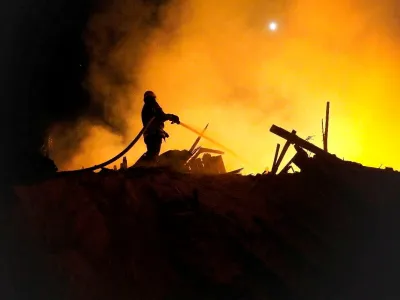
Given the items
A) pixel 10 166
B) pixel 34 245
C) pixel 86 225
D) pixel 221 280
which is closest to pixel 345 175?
pixel 221 280

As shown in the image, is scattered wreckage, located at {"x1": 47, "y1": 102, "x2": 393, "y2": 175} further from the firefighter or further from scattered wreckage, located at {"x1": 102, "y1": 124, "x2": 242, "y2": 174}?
the firefighter

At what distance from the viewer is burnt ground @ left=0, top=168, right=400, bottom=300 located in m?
5.53

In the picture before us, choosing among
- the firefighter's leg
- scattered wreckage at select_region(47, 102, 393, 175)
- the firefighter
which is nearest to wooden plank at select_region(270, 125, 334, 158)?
scattered wreckage at select_region(47, 102, 393, 175)

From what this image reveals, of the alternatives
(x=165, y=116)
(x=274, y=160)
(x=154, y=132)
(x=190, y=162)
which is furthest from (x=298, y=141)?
(x=190, y=162)

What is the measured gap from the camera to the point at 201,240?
608cm

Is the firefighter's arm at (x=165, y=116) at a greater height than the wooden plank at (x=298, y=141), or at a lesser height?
greater

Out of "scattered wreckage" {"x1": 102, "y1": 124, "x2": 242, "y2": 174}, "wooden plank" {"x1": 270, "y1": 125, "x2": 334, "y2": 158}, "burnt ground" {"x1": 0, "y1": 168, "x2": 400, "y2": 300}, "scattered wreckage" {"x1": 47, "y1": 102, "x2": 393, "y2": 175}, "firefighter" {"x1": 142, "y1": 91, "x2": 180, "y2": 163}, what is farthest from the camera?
"scattered wreckage" {"x1": 102, "y1": 124, "x2": 242, "y2": 174}

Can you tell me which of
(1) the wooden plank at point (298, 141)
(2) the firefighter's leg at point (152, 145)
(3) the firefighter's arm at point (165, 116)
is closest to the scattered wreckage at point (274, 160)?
(1) the wooden plank at point (298, 141)

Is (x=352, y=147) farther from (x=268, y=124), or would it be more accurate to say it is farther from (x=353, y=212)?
(x=353, y=212)

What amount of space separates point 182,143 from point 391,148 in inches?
315

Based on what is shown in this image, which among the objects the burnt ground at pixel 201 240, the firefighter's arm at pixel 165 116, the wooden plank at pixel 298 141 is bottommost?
the burnt ground at pixel 201 240

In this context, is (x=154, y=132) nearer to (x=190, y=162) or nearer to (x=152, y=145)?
(x=152, y=145)

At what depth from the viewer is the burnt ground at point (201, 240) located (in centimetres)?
553

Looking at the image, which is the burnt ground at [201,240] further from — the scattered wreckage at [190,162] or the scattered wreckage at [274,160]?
the scattered wreckage at [190,162]
